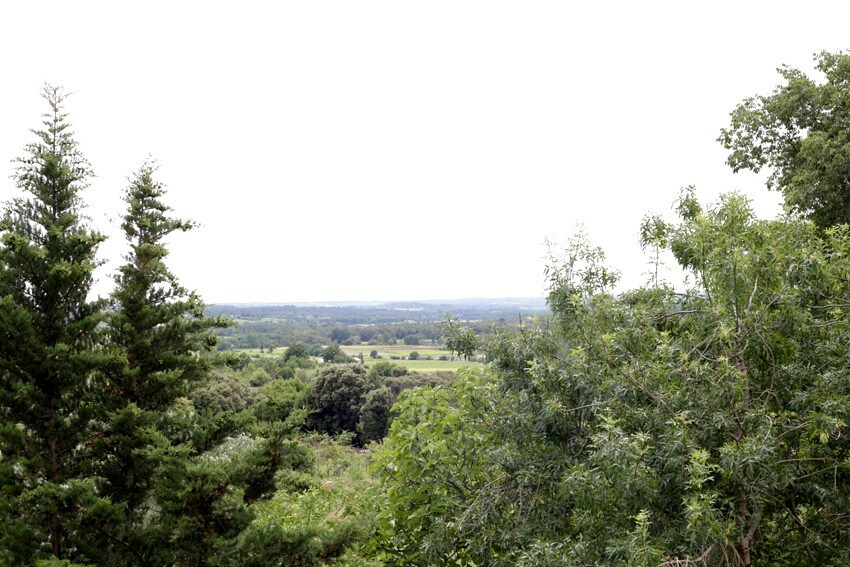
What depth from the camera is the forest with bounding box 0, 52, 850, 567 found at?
3729 mm

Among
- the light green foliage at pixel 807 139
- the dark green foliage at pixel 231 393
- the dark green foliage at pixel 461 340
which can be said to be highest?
the light green foliage at pixel 807 139

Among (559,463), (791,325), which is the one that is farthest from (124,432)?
(791,325)

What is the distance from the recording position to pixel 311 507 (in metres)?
7.75

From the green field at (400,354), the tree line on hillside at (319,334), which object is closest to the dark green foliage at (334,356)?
the green field at (400,354)

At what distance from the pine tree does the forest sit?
0.07ft

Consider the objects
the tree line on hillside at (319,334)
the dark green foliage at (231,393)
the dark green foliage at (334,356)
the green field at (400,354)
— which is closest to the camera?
the dark green foliage at (231,393)

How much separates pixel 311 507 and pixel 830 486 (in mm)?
5932

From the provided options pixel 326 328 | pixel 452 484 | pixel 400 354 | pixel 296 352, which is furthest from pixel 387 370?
pixel 326 328

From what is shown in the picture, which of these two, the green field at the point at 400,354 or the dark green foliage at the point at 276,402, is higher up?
the dark green foliage at the point at 276,402

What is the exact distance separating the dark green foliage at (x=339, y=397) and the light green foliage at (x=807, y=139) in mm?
24679

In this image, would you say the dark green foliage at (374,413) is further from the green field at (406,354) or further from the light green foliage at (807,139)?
the light green foliage at (807,139)

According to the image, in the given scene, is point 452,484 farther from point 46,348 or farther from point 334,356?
point 334,356

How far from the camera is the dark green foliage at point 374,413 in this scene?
103 feet

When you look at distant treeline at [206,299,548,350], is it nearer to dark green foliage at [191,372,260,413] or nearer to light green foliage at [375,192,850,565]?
dark green foliage at [191,372,260,413]
